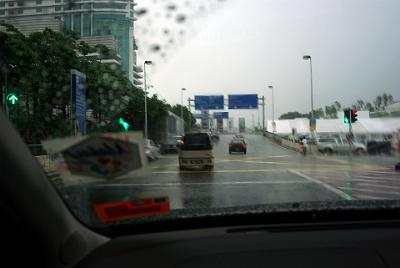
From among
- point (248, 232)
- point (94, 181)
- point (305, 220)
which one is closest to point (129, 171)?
point (94, 181)

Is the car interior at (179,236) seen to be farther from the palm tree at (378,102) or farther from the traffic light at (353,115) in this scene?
the traffic light at (353,115)

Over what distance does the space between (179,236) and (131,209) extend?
322 millimetres

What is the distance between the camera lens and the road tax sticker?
2.35m

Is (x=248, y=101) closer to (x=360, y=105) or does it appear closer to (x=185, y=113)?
(x=185, y=113)

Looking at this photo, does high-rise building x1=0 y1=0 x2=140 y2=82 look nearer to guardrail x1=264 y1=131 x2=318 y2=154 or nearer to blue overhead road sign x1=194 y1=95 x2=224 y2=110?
guardrail x1=264 y1=131 x2=318 y2=154

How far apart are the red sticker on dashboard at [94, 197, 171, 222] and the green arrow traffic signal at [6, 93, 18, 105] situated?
0.79 meters

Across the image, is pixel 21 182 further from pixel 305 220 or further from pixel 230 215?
pixel 305 220

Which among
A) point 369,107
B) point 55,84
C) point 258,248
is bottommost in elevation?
point 258,248

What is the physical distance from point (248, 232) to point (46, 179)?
1061mm

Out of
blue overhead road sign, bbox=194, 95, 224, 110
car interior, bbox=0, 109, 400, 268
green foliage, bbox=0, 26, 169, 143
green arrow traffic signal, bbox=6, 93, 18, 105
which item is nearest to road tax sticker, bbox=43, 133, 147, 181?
car interior, bbox=0, 109, 400, 268

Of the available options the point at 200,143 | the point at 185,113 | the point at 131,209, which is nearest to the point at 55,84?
the point at 131,209

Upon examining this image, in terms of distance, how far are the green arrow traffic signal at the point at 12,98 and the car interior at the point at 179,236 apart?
22.2 inches

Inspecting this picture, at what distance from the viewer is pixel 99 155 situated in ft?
7.79

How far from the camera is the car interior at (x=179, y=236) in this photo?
2.20 meters
